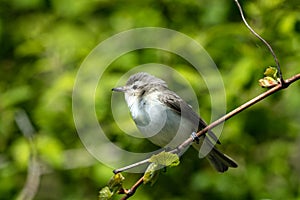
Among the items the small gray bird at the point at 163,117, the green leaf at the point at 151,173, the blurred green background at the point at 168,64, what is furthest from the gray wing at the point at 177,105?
the green leaf at the point at 151,173

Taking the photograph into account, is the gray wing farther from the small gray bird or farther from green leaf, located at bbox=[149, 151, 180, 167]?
green leaf, located at bbox=[149, 151, 180, 167]

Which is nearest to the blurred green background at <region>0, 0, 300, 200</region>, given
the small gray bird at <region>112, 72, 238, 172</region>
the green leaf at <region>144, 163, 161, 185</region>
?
the small gray bird at <region>112, 72, 238, 172</region>

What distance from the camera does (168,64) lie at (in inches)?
178

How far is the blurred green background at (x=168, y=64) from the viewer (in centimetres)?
429

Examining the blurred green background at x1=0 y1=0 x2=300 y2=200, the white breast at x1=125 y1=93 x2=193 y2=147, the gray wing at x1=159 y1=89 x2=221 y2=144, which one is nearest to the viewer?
the white breast at x1=125 y1=93 x2=193 y2=147

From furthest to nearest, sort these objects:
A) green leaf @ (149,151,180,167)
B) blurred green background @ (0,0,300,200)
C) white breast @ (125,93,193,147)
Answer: blurred green background @ (0,0,300,200) → white breast @ (125,93,193,147) → green leaf @ (149,151,180,167)

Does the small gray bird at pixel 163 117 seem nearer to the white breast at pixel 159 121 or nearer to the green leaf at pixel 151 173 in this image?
the white breast at pixel 159 121

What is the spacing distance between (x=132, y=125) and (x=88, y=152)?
2.39ft

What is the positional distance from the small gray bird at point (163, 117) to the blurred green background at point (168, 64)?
64cm

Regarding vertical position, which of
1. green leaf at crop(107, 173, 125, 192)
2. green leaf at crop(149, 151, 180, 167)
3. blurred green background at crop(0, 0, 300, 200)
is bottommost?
blurred green background at crop(0, 0, 300, 200)

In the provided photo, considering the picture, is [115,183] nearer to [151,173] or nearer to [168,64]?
[151,173]

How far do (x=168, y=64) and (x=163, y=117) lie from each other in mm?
1104

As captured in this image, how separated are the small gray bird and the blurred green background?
641 mm

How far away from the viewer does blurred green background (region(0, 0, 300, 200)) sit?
4.29 meters
